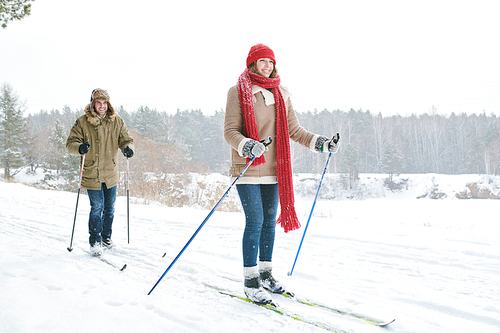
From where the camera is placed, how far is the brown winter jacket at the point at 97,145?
343 centimetres

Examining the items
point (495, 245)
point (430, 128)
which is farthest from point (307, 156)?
point (495, 245)

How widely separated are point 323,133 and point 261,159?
135 feet

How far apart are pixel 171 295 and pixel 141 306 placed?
1.00ft

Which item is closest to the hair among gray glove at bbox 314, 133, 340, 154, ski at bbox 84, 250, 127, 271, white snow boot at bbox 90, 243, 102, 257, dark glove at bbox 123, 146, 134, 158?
gray glove at bbox 314, 133, 340, 154

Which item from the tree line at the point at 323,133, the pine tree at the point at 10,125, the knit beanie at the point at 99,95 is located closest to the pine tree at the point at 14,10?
the knit beanie at the point at 99,95

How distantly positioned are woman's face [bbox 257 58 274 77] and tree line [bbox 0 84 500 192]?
19366 mm

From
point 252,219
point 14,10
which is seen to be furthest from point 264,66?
point 14,10

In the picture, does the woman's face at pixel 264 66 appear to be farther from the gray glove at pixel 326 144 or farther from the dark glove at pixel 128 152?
the dark glove at pixel 128 152

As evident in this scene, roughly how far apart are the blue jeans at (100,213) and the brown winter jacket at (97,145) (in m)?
0.10

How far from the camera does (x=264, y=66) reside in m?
2.44

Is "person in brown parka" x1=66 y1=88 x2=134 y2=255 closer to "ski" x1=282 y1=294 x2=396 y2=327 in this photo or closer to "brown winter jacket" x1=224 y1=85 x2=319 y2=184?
"brown winter jacket" x1=224 y1=85 x2=319 y2=184

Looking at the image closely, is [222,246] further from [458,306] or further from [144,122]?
[144,122]

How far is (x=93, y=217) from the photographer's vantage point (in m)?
3.43

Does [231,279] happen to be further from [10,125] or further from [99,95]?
[10,125]
